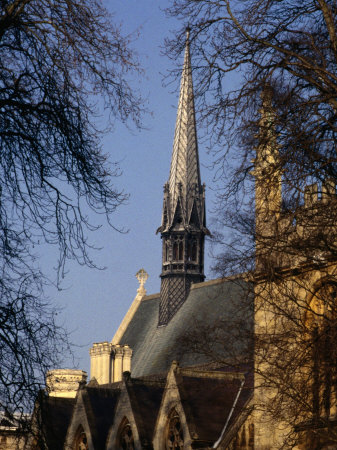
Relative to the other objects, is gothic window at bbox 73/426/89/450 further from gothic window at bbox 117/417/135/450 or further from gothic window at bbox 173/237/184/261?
gothic window at bbox 173/237/184/261

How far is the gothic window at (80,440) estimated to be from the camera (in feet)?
139

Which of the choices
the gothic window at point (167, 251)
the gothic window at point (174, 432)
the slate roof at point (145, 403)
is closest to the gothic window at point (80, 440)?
the slate roof at point (145, 403)

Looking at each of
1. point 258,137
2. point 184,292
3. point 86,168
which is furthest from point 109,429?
point 86,168

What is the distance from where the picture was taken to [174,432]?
37.5 m

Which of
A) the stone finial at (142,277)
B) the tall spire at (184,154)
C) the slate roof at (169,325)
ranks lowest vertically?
the slate roof at (169,325)

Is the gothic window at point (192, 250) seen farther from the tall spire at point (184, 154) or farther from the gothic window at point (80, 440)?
the gothic window at point (80, 440)

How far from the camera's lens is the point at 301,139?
14977mm

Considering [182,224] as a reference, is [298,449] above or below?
below

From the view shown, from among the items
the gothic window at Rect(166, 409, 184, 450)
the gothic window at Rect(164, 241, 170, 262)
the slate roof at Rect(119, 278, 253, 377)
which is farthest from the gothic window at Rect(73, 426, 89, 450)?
the gothic window at Rect(164, 241, 170, 262)

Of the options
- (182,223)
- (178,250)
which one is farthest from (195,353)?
(182,223)

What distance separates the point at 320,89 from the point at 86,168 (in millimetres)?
4422

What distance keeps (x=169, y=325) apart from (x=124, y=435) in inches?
867

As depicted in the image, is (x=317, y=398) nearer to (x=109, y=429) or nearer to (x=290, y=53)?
(x=290, y=53)

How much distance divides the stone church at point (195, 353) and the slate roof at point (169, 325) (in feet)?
0.33
